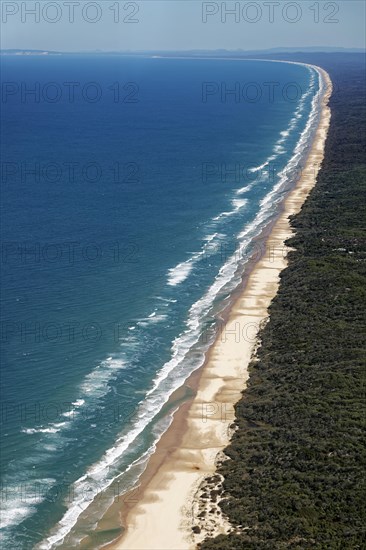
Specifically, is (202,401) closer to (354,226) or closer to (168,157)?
(354,226)

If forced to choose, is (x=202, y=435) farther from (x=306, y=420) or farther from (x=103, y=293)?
(x=103, y=293)

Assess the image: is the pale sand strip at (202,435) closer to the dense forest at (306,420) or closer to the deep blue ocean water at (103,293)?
the dense forest at (306,420)

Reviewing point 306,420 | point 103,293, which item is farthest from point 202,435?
point 103,293

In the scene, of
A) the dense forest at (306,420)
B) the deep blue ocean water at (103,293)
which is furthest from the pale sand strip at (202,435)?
the deep blue ocean water at (103,293)

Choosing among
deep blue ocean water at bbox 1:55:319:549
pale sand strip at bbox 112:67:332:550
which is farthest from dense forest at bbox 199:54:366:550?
deep blue ocean water at bbox 1:55:319:549

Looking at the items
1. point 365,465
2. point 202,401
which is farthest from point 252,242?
point 365,465
